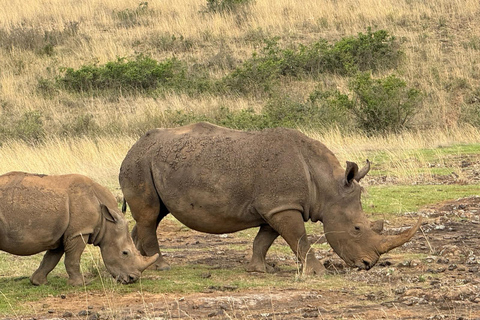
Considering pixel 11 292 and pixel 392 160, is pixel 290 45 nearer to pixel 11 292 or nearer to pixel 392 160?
pixel 392 160

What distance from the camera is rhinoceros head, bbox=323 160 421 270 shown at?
31.1ft

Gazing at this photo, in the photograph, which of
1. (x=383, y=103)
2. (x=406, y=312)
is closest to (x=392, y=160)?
(x=383, y=103)

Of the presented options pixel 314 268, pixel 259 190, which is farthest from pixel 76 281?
pixel 314 268

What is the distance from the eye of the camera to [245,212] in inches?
382

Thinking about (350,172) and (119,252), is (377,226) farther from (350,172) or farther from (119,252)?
(119,252)

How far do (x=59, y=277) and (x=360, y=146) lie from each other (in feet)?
38.2

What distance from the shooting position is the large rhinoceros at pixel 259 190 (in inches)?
377

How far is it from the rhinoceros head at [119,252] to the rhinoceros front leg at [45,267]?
50 cm

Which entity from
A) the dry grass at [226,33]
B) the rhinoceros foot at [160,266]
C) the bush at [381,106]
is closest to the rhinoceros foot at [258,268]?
the rhinoceros foot at [160,266]

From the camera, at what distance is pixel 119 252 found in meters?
9.09

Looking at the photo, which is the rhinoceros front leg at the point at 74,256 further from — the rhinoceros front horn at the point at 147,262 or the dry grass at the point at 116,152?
the dry grass at the point at 116,152

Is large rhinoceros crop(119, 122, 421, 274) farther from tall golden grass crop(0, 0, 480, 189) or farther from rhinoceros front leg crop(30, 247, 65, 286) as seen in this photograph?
tall golden grass crop(0, 0, 480, 189)

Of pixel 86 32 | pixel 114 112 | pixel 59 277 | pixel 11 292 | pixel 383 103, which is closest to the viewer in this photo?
pixel 11 292

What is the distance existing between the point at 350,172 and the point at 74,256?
305 cm
